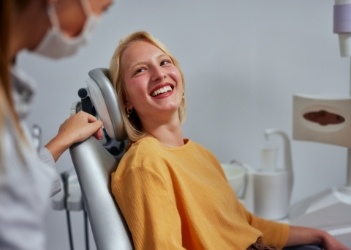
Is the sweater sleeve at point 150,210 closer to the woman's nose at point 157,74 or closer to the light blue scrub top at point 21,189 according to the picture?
the woman's nose at point 157,74

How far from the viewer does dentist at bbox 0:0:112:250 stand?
0.63 meters

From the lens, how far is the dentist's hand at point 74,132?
1.25m

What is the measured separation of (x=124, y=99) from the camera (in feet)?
4.64

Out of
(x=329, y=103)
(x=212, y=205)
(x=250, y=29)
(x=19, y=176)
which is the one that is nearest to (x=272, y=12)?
(x=250, y=29)

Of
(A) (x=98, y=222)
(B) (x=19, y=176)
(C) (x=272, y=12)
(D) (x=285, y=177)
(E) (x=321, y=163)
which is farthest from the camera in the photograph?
(E) (x=321, y=163)

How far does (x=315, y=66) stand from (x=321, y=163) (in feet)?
1.32

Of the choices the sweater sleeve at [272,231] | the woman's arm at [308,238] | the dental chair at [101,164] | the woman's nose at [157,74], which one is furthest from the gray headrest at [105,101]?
the woman's arm at [308,238]

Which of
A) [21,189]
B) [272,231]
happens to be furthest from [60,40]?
[272,231]

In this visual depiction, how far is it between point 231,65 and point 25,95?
1.43 m

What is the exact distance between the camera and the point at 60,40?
0.71 meters

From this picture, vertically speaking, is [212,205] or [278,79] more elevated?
[278,79]

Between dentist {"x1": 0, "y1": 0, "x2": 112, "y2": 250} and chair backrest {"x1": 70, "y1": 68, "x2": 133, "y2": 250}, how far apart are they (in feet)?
1.64

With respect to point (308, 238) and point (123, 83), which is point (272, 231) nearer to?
point (308, 238)

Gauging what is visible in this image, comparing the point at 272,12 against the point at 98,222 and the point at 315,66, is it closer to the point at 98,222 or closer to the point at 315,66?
the point at 315,66
